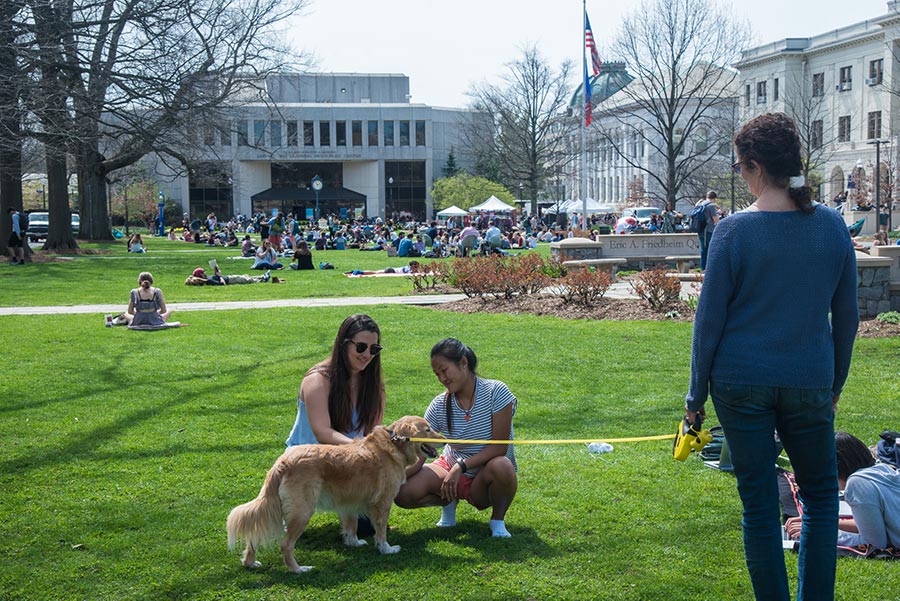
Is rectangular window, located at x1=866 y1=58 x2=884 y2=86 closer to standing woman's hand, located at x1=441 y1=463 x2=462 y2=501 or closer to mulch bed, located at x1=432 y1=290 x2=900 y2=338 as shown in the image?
mulch bed, located at x1=432 y1=290 x2=900 y2=338

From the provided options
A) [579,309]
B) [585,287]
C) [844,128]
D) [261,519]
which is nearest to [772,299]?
[261,519]

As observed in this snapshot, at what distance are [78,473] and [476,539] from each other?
10.0 ft

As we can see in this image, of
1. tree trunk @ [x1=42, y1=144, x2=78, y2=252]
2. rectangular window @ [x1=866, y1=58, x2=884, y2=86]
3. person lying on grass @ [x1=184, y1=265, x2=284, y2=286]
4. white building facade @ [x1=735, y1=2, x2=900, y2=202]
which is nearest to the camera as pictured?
person lying on grass @ [x1=184, y1=265, x2=284, y2=286]

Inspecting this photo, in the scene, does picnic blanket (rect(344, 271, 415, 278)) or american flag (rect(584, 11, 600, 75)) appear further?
american flag (rect(584, 11, 600, 75))

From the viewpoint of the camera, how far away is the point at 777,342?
3.38 m

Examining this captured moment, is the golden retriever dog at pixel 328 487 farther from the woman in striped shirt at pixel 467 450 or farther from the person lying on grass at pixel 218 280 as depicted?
the person lying on grass at pixel 218 280

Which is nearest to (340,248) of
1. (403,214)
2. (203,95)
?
(203,95)

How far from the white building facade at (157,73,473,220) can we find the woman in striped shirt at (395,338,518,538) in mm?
89080

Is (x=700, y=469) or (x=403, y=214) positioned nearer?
(x=700, y=469)

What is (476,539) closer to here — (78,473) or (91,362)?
(78,473)

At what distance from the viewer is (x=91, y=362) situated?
11281mm

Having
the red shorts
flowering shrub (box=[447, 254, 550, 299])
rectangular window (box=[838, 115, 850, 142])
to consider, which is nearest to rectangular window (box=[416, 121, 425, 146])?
rectangular window (box=[838, 115, 850, 142])

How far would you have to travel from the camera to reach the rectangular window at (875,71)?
62.3 meters

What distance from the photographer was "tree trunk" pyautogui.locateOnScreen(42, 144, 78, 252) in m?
32.7
